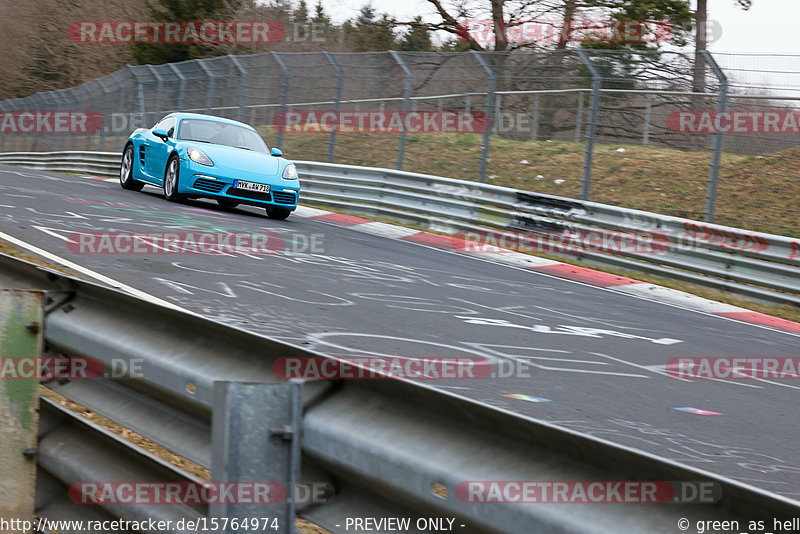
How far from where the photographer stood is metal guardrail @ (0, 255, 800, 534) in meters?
1.49

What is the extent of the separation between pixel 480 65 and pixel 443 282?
7.49 metres

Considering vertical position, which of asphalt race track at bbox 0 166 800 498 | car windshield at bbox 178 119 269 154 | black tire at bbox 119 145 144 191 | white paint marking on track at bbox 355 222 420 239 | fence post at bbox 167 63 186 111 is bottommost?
white paint marking on track at bbox 355 222 420 239

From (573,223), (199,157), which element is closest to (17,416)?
(199,157)

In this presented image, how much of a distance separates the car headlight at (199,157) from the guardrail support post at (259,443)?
12.1 meters

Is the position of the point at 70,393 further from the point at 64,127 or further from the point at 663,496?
the point at 64,127

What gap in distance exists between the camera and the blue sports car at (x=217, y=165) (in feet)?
44.8

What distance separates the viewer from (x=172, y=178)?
14.4 metres

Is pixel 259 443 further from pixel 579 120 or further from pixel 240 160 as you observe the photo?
pixel 579 120

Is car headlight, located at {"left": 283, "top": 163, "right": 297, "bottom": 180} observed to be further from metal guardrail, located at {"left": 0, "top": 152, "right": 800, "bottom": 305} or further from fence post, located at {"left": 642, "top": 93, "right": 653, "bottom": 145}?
fence post, located at {"left": 642, "top": 93, "right": 653, "bottom": 145}

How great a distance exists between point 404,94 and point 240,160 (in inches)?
174

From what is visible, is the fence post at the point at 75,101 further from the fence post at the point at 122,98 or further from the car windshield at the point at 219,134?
the car windshield at the point at 219,134

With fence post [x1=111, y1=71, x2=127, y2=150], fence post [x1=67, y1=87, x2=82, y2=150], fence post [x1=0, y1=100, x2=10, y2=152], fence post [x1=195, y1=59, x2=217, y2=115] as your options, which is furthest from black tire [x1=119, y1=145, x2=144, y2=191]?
fence post [x1=0, y1=100, x2=10, y2=152]

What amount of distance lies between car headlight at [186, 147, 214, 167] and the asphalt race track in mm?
1468

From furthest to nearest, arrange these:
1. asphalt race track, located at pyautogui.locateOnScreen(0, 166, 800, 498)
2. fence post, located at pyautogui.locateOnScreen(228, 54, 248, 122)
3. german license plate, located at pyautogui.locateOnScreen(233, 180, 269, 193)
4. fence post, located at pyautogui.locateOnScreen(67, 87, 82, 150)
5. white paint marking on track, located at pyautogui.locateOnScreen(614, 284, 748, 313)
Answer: fence post, located at pyautogui.locateOnScreen(67, 87, 82, 150) → fence post, located at pyautogui.locateOnScreen(228, 54, 248, 122) → german license plate, located at pyautogui.locateOnScreen(233, 180, 269, 193) → white paint marking on track, located at pyautogui.locateOnScreen(614, 284, 748, 313) → asphalt race track, located at pyautogui.locateOnScreen(0, 166, 800, 498)
